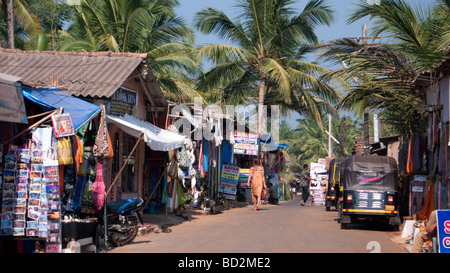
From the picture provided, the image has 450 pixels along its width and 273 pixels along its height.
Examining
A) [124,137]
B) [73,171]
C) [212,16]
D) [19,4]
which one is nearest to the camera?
[73,171]

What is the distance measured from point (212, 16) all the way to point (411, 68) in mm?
16800

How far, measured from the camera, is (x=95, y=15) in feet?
80.7

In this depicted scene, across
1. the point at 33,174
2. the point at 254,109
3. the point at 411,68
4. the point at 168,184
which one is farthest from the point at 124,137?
the point at 254,109

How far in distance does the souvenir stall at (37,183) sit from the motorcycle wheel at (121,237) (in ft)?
6.66

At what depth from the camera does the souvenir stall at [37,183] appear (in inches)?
387

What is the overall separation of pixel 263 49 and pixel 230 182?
8.06m

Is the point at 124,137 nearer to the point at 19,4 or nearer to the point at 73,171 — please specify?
the point at 73,171

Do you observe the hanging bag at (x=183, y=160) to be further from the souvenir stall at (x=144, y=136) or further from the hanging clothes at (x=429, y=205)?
the hanging clothes at (x=429, y=205)

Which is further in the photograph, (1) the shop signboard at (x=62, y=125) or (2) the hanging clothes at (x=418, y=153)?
(2) the hanging clothes at (x=418, y=153)

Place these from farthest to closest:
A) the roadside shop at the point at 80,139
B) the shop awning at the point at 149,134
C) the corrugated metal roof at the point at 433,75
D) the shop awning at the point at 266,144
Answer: the shop awning at the point at 266,144
the shop awning at the point at 149,134
the corrugated metal roof at the point at 433,75
the roadside shop at the point at 80,139

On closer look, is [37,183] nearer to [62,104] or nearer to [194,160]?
[62,104]

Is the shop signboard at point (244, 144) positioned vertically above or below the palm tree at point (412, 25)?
below

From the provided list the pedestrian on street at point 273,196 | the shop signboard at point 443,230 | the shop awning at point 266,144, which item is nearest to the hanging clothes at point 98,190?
the shop signboard at point 443,230

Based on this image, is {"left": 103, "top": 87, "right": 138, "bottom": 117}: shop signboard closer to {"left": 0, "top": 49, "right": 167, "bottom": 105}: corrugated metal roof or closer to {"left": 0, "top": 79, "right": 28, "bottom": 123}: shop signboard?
{"left": 0, "top": 49, "right": 167, "bottom": 105}: corrugated metal roof
